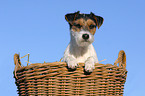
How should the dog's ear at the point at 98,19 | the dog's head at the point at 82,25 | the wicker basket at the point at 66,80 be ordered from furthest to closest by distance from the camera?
the dog's ear at the point at 98,19 → the dog's head at the point at 82,25 → the wicker basket at the point at 66,80

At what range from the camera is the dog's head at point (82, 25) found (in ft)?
8.63

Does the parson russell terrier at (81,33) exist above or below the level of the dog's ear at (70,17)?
below

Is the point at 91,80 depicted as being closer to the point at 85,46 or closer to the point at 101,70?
the point at 101,70

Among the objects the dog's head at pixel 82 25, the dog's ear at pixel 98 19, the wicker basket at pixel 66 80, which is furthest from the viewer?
the dog's ear at pixel 98 19

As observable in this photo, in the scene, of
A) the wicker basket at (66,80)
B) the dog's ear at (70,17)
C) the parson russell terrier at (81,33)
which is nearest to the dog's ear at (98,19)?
the parson russell terrier at (81,33)

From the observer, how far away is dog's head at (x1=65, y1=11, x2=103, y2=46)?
2.63m

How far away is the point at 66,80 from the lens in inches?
84.1

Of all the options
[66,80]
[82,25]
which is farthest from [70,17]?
[66,80]

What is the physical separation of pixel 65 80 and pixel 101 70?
16.4 inches

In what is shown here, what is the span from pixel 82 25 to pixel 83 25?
0.01 metres

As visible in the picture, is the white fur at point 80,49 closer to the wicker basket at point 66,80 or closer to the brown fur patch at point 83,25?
the brown fur patch at point 83,25

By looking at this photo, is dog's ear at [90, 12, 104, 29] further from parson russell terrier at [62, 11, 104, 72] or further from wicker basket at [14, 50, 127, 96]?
wicker basket at [14, 50, 127, 96]

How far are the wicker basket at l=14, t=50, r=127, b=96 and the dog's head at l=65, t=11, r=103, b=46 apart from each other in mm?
525

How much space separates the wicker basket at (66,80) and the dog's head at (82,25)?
1.72 feet
